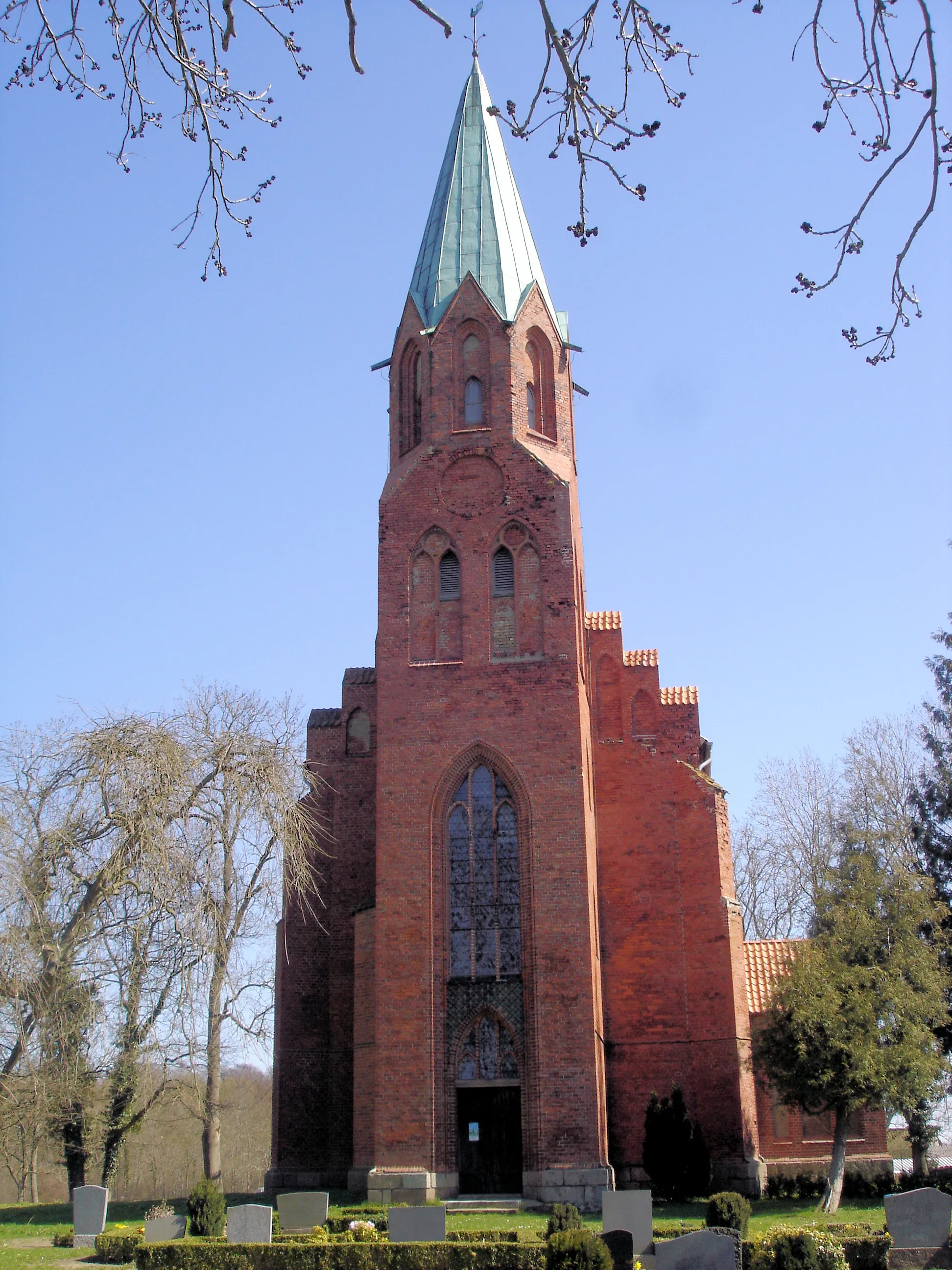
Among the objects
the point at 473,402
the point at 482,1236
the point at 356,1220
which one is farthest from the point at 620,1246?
the point at 473,402

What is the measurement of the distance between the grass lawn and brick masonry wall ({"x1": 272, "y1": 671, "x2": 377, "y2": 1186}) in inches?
57.3

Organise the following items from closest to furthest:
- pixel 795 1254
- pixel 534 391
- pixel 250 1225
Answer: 1. pixel 795 1254
2. pixel 250 1225
3. pixel 534 391

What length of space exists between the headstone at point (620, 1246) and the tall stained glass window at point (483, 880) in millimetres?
9290

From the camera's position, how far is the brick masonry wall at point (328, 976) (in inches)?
1065

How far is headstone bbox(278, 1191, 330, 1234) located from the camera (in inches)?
692

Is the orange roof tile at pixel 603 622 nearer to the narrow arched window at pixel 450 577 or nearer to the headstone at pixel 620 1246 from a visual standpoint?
the narrow arched window at pixel 450 577

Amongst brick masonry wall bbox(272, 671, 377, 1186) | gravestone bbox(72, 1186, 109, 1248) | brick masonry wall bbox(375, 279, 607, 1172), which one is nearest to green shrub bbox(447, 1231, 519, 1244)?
gravestone bbox(72, 1186, 109, 1248)

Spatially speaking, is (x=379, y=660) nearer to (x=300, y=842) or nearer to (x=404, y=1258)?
(x=300, y=842)

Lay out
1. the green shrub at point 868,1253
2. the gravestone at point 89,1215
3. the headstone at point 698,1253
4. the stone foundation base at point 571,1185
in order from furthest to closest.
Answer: the stone foundation base at point 571,1185 → the gravestone at point 89,1215 → the green shrub at point 868,1253 → the headstone at point 698,1253

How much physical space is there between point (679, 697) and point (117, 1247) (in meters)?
16.5

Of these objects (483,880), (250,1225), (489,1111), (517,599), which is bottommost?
(250,1225)

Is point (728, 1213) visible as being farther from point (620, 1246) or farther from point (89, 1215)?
point (89, 1215)

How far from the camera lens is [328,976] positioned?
28.3 meters

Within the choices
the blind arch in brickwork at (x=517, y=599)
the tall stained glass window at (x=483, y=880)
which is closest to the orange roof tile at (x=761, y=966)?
the tall stained glass window at (x=483, y=880)
